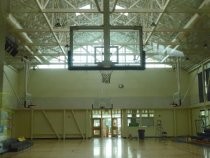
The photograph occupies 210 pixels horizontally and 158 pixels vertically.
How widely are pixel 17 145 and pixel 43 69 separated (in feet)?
51.5

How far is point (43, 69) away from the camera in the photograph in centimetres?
3606

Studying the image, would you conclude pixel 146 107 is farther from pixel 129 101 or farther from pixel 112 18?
pixel 112 18

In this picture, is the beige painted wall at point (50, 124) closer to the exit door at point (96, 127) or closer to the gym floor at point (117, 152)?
the exit door at point (96, 127)

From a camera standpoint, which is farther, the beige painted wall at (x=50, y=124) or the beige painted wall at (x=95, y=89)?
the beige painted wall at (x=95, y=89)

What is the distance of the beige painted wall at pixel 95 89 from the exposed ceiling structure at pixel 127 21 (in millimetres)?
3396

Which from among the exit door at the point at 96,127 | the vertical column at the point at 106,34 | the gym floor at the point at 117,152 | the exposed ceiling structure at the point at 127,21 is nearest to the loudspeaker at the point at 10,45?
the exposed ceiling structure at the point at 127,21

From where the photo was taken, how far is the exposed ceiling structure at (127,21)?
18.5 metres

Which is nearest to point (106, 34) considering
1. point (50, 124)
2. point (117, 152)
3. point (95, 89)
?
point (117, 152)

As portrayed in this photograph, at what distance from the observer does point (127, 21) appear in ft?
88.7

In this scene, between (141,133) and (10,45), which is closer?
(10,45)

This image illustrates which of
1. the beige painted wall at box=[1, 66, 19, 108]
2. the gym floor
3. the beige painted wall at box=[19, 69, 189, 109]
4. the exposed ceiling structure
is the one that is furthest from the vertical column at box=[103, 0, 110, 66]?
the beige painted wall at box=[19, 69, 189, 109]

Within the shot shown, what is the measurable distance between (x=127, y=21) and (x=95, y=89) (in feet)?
36.8

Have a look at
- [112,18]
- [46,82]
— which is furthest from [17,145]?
[46,82]

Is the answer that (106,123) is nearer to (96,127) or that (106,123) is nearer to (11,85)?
(96,127)
